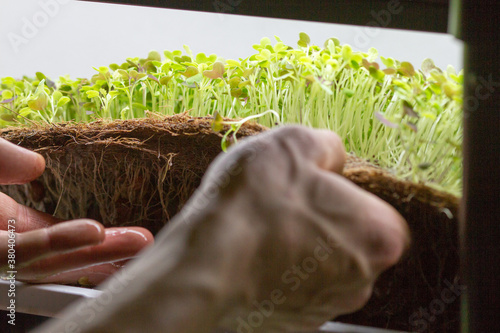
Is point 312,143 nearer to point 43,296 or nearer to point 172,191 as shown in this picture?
point 172,191

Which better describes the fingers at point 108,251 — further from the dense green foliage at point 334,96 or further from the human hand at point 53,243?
the dense green foliage at point 334,96

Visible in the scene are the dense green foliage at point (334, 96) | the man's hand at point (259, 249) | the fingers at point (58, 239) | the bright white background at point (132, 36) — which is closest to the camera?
the man's hand at point (259, 249)

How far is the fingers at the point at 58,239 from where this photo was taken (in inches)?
22.3

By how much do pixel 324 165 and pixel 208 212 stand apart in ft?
0.55

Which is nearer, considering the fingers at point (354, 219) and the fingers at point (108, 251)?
the fingers at point (354, 219)

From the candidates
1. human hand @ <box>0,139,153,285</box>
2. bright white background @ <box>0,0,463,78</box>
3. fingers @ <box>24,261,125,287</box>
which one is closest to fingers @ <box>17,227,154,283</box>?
human hand @ <box>0,139,153,285</box>

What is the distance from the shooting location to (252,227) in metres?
0.44

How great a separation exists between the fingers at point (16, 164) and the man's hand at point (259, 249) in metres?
0.34

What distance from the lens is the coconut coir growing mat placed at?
648 millimetres

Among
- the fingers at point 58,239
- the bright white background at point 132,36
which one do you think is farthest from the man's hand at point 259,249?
the bright white background at point 132,36

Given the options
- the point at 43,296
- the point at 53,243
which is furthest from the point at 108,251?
the point at 43,296

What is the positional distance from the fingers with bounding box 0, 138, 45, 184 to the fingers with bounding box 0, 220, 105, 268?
12cm

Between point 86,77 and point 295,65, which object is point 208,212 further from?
point 86,77

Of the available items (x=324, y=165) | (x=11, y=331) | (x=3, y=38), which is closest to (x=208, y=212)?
(x=324, y=165)
